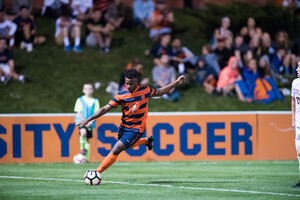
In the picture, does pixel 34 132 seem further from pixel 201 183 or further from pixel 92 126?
pixel 201 183

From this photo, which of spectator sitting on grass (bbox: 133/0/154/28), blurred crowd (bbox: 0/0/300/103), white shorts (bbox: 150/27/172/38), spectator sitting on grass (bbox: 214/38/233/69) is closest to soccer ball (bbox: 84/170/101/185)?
blurred crowd (bbox: 0/0/300/103)

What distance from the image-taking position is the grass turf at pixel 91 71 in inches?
674

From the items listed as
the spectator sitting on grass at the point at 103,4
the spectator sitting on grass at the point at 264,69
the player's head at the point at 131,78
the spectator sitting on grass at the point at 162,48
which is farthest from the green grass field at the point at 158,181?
the spectator sitting on grass at the point at 103,4

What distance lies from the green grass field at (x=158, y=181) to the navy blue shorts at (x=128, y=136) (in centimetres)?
67

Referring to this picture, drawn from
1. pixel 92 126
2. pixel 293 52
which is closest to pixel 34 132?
pixel 92 126

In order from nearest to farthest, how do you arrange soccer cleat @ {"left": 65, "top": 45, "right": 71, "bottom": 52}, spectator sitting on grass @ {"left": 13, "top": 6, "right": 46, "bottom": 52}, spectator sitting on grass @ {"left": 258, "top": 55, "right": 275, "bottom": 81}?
spectator sitting on grass @ {"left": 258, "top": 55, "right": 275, "bottom": 81}
spectator sitting on grass @ {"left": 13, "top": 6, "right": 46, "bottom": 52}
soccer cleat @ {"left": 65, "top": 45, "right": 71, "bottom": 52}

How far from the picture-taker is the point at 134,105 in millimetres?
9211

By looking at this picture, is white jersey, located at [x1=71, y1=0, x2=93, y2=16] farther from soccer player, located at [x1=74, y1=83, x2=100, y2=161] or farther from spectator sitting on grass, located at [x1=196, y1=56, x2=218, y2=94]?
soccer player, located at [x1=74, y1=83, x2=100, y2=161]

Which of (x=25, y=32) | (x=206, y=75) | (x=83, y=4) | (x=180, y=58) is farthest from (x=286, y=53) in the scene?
(x=25, y=32)

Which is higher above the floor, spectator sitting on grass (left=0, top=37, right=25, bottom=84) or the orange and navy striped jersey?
spectator sitting on grass (left=0, top=37, right=25, bottom=84)

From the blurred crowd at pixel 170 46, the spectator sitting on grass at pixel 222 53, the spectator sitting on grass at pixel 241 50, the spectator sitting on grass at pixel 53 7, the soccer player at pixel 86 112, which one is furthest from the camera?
the spectator sitting on grass at pixel 53 7

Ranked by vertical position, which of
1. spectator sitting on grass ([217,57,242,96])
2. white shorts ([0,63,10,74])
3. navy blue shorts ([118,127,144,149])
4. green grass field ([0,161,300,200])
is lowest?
green grass field ([0,161,300,200])

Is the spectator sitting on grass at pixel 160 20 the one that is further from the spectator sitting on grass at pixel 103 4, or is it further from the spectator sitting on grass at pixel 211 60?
the spectator sitting on grass at pixel 211 60

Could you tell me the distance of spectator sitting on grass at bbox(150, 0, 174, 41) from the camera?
65.8ft
